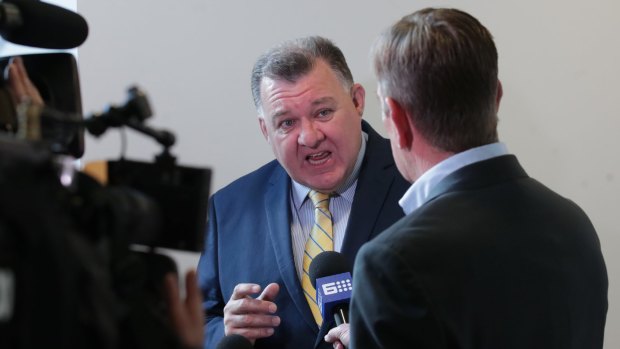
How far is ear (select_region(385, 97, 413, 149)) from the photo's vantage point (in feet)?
4.01

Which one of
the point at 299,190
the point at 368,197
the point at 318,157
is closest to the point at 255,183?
the point at 299,190

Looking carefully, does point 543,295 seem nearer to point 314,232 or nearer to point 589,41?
point 314,232

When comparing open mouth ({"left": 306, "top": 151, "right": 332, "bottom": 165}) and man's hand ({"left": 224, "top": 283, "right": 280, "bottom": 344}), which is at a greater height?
open mouth ({"left": 306, "top": 151, "right": 332, "bottom": 165})

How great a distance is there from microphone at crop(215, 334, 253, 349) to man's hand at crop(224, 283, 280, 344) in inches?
2.5

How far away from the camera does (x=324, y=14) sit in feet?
8.23

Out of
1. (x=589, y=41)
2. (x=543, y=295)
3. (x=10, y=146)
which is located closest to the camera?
(x=10, y=146)

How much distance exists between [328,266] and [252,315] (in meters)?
0.24

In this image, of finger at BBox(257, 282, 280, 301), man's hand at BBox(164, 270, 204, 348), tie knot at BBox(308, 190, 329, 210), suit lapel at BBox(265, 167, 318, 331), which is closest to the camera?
man's hand at BBox(164, 270, 204, 348)

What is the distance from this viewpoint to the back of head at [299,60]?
1985 millimetres

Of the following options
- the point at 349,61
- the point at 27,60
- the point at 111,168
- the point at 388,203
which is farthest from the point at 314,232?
the point at 111,168

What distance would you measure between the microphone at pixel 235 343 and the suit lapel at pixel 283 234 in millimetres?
217

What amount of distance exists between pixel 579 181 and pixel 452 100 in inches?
54.6

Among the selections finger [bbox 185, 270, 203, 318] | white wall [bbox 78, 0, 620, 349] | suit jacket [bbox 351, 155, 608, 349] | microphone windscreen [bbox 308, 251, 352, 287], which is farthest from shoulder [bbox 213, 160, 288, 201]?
finger [bbox 185, 270, 203, 318]

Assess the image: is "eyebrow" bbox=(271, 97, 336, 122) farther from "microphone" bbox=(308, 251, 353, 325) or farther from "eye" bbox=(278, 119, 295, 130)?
"microphone" bbox=(308, 251, 353, 325)
